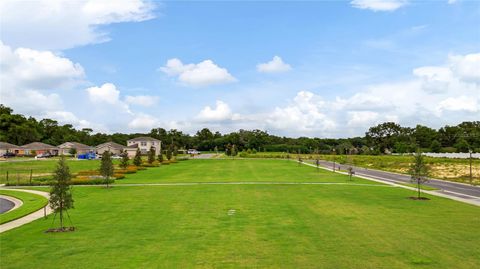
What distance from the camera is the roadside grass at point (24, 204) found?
23.4 meters

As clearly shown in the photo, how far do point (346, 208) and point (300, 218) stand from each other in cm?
514

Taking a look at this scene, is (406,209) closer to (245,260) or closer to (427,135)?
(245,260)

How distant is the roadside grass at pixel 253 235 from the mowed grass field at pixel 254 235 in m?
0.04

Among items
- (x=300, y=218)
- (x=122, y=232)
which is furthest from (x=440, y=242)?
Result: (x=122, y=232)

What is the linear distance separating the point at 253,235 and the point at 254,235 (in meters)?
0.04

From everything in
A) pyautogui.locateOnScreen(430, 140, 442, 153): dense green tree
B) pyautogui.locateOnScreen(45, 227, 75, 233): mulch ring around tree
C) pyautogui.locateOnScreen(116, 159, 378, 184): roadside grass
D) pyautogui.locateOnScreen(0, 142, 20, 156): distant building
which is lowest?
pyautogui.locateOnScreen(45, 227, 75, 233): mulch ring around tree

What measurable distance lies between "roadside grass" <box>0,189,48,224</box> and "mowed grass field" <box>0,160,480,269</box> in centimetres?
247

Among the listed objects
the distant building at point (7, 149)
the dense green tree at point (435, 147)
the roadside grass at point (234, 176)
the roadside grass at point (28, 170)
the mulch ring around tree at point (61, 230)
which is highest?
the dense green tree at point (435, 147)

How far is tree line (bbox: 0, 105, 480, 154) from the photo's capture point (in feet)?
468

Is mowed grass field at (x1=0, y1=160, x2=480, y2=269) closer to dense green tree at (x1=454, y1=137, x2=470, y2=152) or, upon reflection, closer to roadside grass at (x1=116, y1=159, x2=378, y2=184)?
roadside grass at (x1=116, y1=159, x2=378, y2=184)

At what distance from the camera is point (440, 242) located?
16969 mm

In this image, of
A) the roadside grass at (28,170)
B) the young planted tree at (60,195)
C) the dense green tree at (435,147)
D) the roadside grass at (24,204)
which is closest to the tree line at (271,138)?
the dense green tree at (435,147)

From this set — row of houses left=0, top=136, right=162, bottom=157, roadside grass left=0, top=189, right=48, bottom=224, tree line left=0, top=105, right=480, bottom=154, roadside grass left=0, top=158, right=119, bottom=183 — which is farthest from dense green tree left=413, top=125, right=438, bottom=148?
roadside grass left=0, top=189, right=48, bottom=224

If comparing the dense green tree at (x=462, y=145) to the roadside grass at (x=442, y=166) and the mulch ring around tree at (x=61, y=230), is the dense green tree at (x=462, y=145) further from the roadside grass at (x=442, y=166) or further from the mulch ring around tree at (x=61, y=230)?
the mulch ring around tree at (x=61, y=230)
